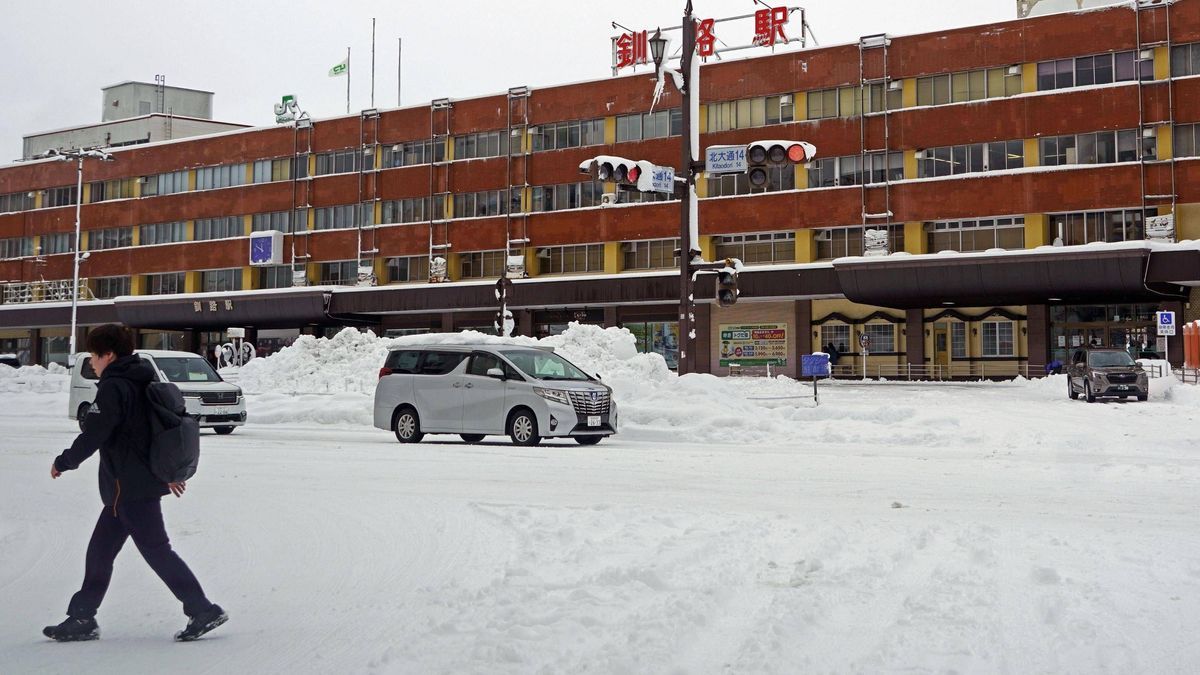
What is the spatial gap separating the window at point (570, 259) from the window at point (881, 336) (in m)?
13.7

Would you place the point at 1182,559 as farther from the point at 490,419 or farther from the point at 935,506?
the point at 490,419

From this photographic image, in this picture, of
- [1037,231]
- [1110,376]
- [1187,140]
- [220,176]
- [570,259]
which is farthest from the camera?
[220,176]

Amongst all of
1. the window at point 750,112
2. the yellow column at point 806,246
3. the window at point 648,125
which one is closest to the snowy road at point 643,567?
the yellow column at point 806,246

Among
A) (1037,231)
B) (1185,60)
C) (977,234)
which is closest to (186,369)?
(977,234)

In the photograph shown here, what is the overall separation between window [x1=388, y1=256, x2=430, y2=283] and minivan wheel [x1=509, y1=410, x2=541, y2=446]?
136ft

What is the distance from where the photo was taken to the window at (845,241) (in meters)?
45.2

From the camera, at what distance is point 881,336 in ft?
153

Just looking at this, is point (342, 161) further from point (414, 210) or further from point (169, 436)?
point (169, 436)

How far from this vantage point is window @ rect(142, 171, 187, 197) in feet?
220

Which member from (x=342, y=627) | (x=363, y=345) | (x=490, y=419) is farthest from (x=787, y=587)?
(x=363, y=345)

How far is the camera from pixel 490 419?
679 inches

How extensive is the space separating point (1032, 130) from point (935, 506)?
36921mm

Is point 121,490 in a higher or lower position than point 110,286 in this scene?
lower

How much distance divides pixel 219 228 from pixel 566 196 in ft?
80.0
